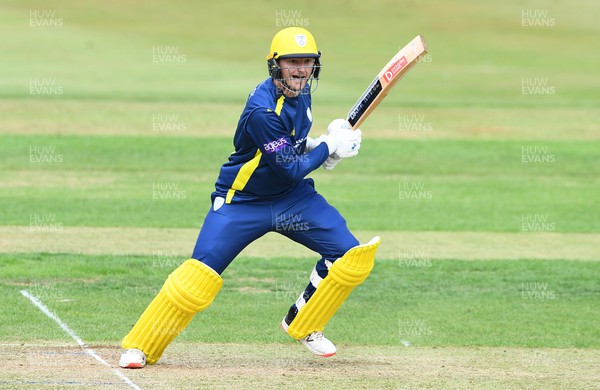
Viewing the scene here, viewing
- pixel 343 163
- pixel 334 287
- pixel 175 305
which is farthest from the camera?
pixel 343 163

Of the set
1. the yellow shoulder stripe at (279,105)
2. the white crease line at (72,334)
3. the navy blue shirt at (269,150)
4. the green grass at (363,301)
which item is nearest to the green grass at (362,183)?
the green grass at (363,301)

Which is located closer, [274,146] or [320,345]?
[274,146]

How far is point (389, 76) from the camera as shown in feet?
29.1

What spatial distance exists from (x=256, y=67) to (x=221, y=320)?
99.9 feet

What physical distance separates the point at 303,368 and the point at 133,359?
4.33 feet

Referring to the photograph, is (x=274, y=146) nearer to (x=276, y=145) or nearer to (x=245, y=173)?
(x=276, y=145)

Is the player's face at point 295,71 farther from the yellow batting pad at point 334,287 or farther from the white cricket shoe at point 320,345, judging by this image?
the white cricket shoe at point 320,345

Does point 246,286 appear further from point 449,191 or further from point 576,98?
point 576,98

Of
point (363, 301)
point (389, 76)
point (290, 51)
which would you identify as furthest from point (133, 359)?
point (363, 301)

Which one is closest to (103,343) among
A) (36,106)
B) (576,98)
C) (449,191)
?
(449,191)

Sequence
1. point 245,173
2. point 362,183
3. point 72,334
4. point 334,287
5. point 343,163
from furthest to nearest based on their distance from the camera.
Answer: point 343,163 → point 362,183 → point 72,334 → point 334,287 → point 245,173

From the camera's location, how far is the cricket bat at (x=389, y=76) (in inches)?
343

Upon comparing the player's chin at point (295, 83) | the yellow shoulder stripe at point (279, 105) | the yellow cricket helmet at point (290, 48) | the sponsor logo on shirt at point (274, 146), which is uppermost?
the yellow cricket helmet at point (290, 48)

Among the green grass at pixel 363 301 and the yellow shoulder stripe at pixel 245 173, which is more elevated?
the yellow shoulder stripe at pixel 245 173
